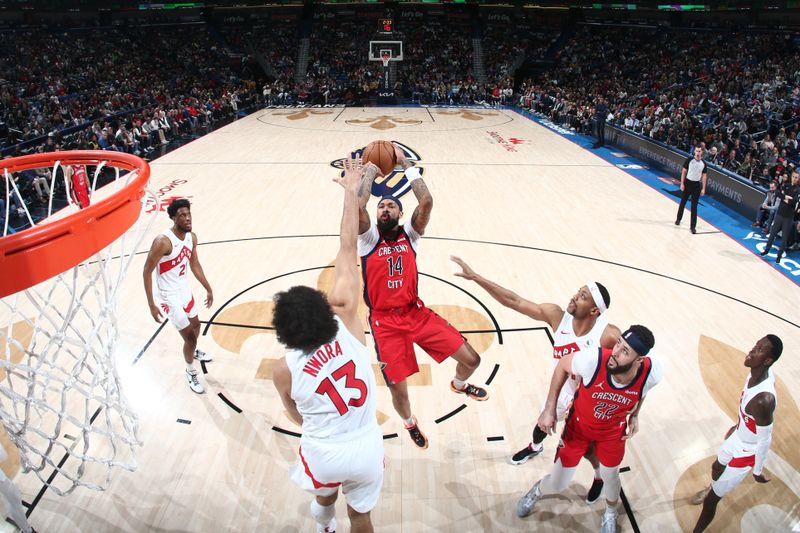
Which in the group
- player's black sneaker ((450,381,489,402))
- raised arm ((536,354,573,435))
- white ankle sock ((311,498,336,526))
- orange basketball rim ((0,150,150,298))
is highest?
orange basketball rim ((0,150,150,298))

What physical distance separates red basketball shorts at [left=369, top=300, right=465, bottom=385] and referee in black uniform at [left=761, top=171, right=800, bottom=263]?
263 inches

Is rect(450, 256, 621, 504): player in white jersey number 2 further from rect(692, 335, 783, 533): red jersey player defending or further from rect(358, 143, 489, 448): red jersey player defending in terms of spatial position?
rect(692, 335, 783, 533): red jersey player defending

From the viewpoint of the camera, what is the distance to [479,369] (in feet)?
17.4

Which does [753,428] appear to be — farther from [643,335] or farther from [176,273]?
[176,273]

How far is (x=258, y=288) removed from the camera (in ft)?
22.6

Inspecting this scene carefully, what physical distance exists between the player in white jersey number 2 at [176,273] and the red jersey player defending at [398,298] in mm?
1789

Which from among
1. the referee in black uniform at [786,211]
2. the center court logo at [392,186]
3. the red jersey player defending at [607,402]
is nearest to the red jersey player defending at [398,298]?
the red jersey player defending at [607,402]

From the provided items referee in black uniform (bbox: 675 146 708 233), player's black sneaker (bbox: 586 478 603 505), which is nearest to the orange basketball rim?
player's black sneaker (bbox: 586 478 603 505)

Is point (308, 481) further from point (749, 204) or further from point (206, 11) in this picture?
point (206, 11)

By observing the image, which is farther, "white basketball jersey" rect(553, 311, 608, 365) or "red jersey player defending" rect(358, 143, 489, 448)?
"red jersey player defending" rect(358, 143, 489, 448)

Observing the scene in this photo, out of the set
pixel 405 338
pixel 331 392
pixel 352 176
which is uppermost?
pixel 352 176

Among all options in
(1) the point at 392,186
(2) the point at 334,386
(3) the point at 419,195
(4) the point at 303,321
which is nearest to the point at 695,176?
(1) the point at 392,186

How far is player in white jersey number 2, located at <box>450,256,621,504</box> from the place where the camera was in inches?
129

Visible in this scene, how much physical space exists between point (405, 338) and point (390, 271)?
0.57 meters
